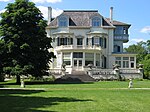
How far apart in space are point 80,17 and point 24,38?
2574cm

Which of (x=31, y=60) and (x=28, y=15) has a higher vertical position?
(x=28, y=15)

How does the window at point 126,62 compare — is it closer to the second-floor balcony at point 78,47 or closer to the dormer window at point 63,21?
the second-floor balcony at point 78,47

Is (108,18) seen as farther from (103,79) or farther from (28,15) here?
(28,15)

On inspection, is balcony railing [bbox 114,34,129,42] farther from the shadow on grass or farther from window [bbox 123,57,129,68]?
the shadow on grass

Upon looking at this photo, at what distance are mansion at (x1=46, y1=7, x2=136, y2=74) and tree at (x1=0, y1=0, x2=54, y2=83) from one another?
16808 millimetres

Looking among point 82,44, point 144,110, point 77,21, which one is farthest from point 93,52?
point 144,110

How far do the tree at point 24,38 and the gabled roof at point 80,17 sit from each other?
2063 cm

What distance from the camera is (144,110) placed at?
52.6ft

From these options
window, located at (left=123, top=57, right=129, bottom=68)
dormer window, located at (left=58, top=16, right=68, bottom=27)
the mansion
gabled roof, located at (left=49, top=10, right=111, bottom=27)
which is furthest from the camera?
window, located at (left=123, top=57, right=129, bottom=68)

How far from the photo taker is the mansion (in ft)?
212

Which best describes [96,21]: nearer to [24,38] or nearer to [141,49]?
[24,38]

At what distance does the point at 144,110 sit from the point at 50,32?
5391cm

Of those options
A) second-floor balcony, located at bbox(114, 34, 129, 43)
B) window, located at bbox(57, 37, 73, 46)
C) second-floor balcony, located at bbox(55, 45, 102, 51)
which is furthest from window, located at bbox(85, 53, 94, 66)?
second-floor balcony, located at bbox(114, 34, 129, 43)

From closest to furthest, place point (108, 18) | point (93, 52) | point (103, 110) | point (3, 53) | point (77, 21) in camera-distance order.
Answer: point (103, 110)
point (3, 53)
point (93, 52)
point (77, 21)
point (108, 18)
